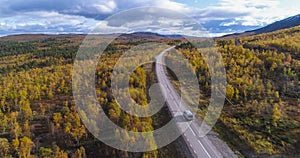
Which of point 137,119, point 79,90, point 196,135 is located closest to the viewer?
point 196,135

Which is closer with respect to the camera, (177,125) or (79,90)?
(177,125)

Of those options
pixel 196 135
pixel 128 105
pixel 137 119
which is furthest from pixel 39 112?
pixel 196 135

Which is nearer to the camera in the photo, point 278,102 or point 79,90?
point 278,102

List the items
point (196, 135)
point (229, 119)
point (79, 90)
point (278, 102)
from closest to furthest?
point (196, 135) < point (229, 119) < point (278, 102) < point (79, 90)

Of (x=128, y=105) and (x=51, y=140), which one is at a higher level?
(x=128, y=105)

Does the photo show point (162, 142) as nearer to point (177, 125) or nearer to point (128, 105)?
point (177, 125)

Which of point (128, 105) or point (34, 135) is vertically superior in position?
point (128, 105)

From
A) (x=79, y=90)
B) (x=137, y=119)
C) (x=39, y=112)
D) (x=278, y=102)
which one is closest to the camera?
(x=137, y=119)

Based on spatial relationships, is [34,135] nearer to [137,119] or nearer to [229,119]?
[137,119]

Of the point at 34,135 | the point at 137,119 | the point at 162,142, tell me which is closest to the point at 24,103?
the point at 34,135
